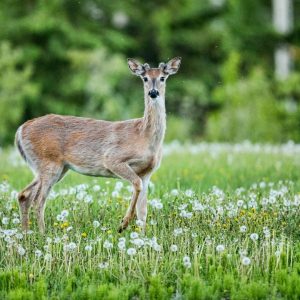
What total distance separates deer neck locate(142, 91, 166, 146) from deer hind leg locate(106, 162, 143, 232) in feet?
1.27

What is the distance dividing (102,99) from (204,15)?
566 cm

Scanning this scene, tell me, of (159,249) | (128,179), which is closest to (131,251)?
(159,249)

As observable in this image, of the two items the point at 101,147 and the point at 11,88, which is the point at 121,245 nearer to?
the point at 101,147

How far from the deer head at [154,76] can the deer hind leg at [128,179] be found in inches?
30.3

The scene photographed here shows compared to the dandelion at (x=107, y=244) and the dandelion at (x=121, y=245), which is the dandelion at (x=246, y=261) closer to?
the dandelion at (x=121, y=245)

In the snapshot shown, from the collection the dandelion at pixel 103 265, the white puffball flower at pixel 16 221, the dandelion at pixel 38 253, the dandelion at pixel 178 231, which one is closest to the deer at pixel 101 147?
the white puffball flower at pixel 16 221

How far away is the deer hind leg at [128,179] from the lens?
7957mm

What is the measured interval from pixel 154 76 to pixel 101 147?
963mm

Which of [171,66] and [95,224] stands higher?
[171,66]

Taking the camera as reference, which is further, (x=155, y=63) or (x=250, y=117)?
(x=155, y=63)

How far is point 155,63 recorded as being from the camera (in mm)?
29047

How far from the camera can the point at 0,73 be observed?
2427 centimetres

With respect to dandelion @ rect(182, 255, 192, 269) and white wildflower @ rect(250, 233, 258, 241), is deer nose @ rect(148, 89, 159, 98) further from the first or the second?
dandelion @ rect(182, 255, 192, 269)

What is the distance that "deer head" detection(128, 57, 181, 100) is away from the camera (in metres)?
8.31
